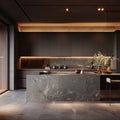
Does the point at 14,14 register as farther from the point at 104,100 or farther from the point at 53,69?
the point at 104,100

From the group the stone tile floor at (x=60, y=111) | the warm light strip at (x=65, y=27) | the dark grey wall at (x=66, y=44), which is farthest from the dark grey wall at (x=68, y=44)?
the stone tile floor at (x=60, y=111)

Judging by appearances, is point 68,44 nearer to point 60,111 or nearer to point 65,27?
point 65,27

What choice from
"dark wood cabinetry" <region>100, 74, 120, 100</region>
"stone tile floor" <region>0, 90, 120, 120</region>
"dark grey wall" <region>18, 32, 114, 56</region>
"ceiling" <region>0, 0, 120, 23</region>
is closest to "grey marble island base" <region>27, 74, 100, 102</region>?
"stone tile floor" <region>0, 90, 120, 120</region>

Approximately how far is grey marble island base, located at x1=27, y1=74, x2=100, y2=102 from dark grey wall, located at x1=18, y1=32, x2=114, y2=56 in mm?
3904

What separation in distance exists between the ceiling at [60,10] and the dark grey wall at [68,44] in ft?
4.77

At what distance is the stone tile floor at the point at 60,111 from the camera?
5383 millimetres

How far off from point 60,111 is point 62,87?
56.7 inches

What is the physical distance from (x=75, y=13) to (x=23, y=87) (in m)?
4.30

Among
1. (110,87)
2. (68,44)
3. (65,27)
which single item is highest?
(65,27)

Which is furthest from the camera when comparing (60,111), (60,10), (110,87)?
(110,87)

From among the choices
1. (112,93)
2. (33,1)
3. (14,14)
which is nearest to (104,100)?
(112,93)

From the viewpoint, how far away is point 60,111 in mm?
6023

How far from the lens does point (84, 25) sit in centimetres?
1105

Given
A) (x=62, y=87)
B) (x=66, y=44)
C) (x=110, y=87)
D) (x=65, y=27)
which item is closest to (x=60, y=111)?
(x=62, y=87)
